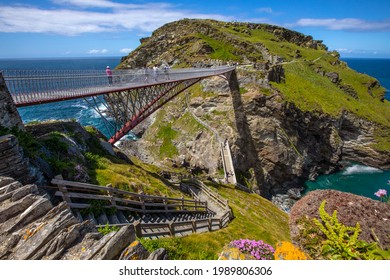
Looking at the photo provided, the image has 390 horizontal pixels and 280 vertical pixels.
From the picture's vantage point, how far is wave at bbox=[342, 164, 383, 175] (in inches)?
1987

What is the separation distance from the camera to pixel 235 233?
1625 cm

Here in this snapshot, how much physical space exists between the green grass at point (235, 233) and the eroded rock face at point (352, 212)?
448 centimetres

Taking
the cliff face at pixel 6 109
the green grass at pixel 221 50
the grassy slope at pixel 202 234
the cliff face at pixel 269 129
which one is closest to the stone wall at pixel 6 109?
the cliff face at pixel 6 109

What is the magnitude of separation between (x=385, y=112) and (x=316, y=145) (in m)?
27.6

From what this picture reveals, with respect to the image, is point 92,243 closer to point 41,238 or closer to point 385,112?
point 41,238

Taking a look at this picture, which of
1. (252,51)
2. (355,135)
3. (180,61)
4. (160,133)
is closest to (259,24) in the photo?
(252,51)

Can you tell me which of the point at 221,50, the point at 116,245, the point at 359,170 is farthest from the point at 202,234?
the point at 221,50

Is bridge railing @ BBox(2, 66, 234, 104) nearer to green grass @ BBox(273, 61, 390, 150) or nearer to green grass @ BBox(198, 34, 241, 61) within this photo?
green grass @ BBox(273, 61, 390, 150)

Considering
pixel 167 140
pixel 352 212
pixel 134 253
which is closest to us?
pixel 134 253

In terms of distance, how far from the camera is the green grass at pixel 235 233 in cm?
992

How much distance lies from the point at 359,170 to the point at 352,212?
5744cm

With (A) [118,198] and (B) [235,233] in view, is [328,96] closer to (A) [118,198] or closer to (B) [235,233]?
(B) [235,233]

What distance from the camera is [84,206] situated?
9609mm

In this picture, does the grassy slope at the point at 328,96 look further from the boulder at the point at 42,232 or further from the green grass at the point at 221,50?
the boulder at the point at 42,232
